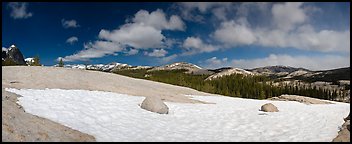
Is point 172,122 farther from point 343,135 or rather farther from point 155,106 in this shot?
point 343,135

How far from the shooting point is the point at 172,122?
21.2 m

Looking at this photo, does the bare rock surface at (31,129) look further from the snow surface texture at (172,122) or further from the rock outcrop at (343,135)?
the rock outcrop at (343,135)

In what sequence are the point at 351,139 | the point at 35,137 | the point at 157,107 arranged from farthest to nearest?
1. the point at 157,107
2. the point at 351,139
3. the point at 35,137

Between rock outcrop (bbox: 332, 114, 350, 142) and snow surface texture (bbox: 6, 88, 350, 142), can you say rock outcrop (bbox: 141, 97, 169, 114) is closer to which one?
snow surface texture (bbox: 6, 88, 350, 142)

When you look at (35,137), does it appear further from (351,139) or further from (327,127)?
(327,127)

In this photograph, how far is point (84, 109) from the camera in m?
21.4

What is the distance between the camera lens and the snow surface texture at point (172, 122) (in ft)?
54.9

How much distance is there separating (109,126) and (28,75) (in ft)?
90.9

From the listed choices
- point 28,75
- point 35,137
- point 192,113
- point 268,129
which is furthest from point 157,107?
point 28,75

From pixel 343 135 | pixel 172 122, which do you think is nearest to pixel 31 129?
pixel 172 122

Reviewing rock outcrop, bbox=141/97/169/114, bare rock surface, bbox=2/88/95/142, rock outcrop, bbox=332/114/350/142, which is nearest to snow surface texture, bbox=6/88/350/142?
rock outcrop, bbox=332/114/350/142

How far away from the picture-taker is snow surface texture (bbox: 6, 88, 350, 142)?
54.9ft

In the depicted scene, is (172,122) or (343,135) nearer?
(343,135)

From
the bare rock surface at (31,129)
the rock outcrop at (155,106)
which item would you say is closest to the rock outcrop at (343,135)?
the bare rock surface at (31,129)
